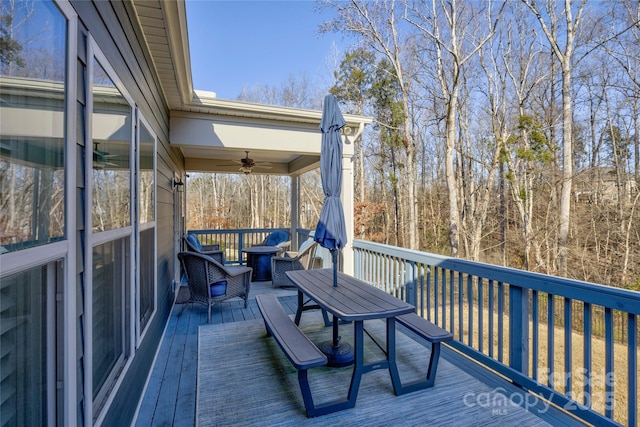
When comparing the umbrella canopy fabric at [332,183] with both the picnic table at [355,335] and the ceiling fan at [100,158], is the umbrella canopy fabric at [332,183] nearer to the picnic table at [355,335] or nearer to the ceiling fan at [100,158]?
the picnic table at [355,335]

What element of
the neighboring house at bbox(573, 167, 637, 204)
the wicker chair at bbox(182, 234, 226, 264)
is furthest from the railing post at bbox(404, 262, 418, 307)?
the neighboring house at bbox(573, 167, 637, 204)

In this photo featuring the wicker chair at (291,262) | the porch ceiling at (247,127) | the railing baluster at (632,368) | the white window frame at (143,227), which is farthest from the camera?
the wicker chair at (291,262)

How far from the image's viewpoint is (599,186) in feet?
36.2

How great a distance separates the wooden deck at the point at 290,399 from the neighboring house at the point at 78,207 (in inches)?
10.4

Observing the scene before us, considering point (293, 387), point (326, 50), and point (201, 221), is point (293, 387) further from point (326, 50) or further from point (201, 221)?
point (201, 221)

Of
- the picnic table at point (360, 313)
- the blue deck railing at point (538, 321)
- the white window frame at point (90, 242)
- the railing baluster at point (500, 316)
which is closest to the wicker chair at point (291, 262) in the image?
the blue deck railing at point (538, 321)

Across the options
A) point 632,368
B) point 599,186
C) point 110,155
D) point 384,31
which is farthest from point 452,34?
point 110,155

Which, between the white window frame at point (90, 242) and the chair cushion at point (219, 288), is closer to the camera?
the white window frame at point (90, 242)

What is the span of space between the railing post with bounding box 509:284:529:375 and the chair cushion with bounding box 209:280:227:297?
352 centimetres

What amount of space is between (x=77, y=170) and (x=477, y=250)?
1226 centimetres

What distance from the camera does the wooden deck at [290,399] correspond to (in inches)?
88.2

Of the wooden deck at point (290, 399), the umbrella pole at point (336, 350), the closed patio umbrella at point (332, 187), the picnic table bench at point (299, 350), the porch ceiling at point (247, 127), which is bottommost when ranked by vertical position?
the wooden deck at point (290, 399)

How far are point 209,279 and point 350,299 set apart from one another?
241 cm

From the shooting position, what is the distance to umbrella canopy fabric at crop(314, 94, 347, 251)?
307 centimetres
